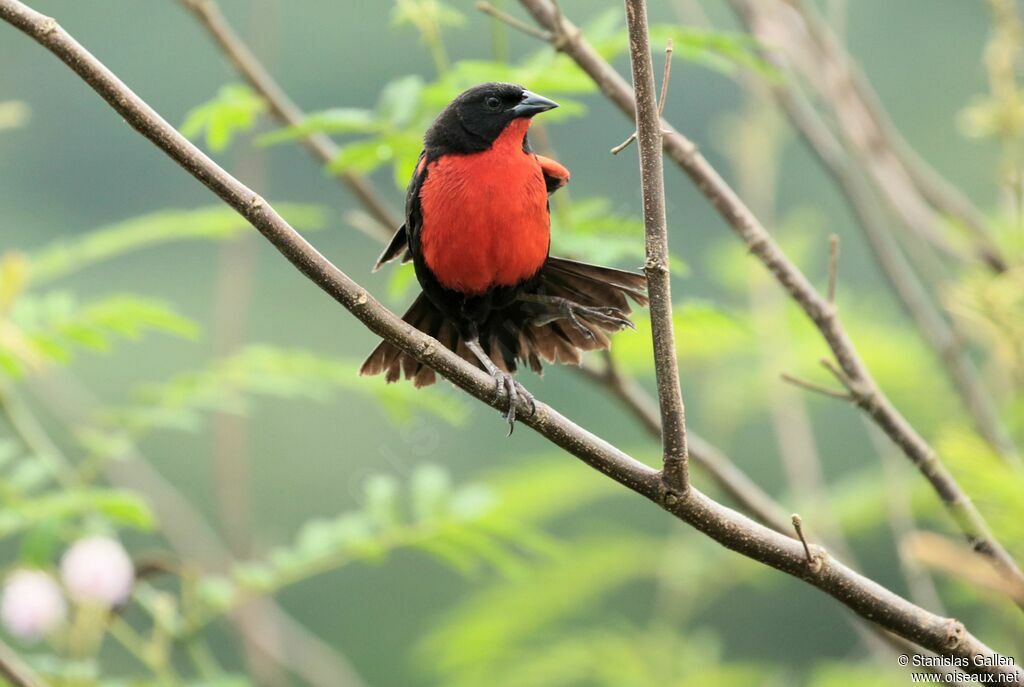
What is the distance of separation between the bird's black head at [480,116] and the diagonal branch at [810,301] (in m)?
0.18

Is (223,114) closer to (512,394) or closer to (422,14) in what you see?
(422,14)

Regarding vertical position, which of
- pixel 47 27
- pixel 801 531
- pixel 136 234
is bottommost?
pixel 801 531

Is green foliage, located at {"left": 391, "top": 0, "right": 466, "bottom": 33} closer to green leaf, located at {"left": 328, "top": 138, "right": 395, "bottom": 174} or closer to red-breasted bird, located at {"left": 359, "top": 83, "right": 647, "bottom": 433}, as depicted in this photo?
red-breasted bird, located at {"left": 359, "top": 83, "right": 647, "bottom": 433}

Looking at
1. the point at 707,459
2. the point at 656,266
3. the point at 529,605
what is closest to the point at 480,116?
the point at 707,459

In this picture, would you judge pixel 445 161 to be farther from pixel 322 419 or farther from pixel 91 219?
pixel 322 419

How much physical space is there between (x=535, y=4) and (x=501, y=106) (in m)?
0.29

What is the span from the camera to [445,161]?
2930 mm

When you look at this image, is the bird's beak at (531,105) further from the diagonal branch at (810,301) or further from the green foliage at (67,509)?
the green foliage at (67,509)

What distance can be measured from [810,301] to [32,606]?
1.92 m

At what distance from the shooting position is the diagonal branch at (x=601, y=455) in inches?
73.0

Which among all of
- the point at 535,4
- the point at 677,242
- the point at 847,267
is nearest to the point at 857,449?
the point at 847,267

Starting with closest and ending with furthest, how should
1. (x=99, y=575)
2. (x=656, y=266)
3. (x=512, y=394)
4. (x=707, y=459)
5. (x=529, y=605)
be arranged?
(x=656, y=266), (x=512, y=394), (x=99, y=575), (x=707, y=459), (x=529, y=605)

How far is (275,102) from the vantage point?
3338 mm

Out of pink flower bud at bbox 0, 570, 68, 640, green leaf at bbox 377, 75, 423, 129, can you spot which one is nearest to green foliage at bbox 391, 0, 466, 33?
green leaf at bbox 377, 75, 423, 129
